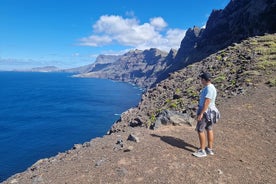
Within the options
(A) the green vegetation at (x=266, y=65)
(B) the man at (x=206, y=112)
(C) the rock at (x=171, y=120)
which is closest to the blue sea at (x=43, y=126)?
(C) the rock at (x=171, y=120)

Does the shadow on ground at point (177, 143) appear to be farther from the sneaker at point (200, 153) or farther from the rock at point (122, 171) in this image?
the rock at point (122, 171)

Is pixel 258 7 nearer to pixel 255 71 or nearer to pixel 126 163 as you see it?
pixel 255 71

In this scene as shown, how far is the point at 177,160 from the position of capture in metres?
11.5

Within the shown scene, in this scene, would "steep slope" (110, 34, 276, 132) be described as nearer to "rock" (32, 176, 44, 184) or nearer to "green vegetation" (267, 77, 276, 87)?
"green vegetation" (267, 77, 276, 87)

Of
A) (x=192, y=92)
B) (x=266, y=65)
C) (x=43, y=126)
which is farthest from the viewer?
(x=43, y=126)

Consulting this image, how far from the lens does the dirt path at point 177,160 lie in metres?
10.6

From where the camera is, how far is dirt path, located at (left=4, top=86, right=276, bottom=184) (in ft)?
34.7

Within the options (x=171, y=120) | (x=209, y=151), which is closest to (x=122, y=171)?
(x=209, y=151)

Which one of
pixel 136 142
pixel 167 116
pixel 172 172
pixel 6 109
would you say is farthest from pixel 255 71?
pixel 6 109

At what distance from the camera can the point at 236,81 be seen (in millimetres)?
27359

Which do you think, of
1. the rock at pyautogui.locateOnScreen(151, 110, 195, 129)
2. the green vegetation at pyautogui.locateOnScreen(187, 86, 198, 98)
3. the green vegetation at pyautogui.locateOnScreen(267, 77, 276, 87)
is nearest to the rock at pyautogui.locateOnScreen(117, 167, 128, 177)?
the rock at pyautogui.locateOnScreen(151, 110, 195, 129)

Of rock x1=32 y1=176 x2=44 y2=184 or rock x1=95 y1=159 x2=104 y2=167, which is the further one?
rock x1=32 y1=176 x2=44 y2=184

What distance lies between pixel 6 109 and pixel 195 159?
385ft

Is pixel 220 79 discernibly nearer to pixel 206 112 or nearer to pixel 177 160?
pixel 206 112
